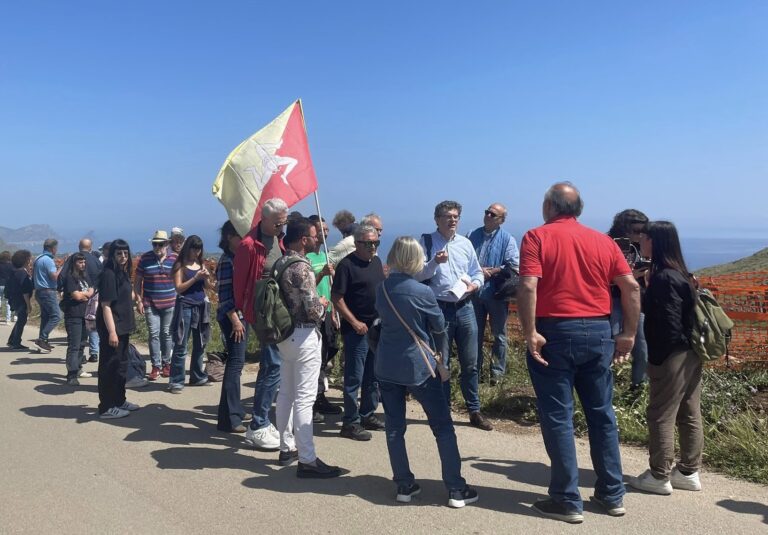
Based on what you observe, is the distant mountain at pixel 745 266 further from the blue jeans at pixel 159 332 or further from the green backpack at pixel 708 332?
the green backpack at pixel 708 332

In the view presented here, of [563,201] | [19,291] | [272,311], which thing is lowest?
[19,291]

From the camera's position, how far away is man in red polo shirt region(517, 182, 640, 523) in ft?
12.5

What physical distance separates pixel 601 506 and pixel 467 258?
8.56ft

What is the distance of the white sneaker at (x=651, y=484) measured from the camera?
4.20m

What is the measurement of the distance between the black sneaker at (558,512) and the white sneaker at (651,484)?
0.72 m

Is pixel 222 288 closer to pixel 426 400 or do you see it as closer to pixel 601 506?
pixel 426 400

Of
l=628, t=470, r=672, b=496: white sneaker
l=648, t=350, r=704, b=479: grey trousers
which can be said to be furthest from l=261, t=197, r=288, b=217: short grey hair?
l=628, t=470, r=672, b=496: white sneaker

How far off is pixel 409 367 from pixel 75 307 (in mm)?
6067

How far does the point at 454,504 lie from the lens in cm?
400

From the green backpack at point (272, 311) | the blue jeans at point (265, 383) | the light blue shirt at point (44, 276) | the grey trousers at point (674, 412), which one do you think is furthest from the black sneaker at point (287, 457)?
the light blue shirt at point (44, 276)

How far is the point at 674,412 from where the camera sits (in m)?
4.23

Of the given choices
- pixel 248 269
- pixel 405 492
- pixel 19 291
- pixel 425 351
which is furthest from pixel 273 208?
pixel 19 291

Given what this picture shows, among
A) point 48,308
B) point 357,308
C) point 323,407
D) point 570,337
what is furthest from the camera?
point 48,308

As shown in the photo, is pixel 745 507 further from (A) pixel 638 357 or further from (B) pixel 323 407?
(B) pixel 323 407
